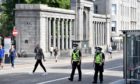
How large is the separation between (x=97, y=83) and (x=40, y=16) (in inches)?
1213

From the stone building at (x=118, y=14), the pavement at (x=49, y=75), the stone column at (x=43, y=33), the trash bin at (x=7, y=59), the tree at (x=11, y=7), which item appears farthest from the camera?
the stone building at (x=118, y=14)

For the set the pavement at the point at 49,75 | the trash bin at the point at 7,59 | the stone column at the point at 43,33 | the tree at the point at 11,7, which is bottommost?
the pavement at the point at 49,75

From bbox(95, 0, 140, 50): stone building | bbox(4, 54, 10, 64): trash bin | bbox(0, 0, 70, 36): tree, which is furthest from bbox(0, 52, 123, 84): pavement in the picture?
bbox(95, 0, 140, 50): stone building

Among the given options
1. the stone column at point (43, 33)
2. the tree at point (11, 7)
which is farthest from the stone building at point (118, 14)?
the stone column at point (43, 33)

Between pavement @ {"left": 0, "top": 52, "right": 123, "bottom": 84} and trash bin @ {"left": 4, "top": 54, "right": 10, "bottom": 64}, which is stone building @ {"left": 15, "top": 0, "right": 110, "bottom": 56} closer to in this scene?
trash bin @ {"left": 4, "top": 54, "right": 10, "bottom": 64}

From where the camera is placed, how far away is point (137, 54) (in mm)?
19578

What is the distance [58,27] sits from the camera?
58.6 meters

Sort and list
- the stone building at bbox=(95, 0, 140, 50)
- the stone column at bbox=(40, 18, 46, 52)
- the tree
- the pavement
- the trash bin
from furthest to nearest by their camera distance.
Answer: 1. the stone building at bbox=(95, 0, 140, 50)
2. the tree
3. the stone column at bbox=(40, 18, 46, 52)
4. the trash bin
5. the pavement

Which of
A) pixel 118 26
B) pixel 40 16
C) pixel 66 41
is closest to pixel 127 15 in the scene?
pixel 118 26

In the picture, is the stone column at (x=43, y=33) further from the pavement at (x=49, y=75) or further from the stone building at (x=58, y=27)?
the pavement at (x=49, y=75)

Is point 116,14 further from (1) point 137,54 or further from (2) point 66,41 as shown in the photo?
(1) point 137,54

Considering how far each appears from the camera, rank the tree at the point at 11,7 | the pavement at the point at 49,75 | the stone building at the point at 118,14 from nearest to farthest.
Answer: the pavement at the point at 49,75, the tree at the point at 11,7, the stone building at the point at 118,14

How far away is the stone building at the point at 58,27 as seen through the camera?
52594 mm

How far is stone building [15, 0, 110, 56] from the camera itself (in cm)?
5259
